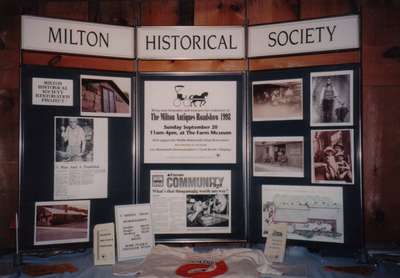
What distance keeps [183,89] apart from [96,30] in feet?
2.72

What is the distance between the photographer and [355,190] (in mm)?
2729

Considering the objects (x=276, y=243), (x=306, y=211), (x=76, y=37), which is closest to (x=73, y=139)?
(x=76, y=37)

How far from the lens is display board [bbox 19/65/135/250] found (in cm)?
276

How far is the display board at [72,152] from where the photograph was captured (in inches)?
109

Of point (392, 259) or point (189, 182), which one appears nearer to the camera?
→ point (392, 259)

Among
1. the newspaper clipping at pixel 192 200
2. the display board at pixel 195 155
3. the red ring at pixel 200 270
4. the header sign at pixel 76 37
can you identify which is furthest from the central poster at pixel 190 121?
the red ring at pixel 200 270

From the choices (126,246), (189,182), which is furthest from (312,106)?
(126,246)

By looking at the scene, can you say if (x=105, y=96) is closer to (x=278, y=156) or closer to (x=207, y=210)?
(x=207, y=210)

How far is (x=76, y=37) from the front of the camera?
2836mm

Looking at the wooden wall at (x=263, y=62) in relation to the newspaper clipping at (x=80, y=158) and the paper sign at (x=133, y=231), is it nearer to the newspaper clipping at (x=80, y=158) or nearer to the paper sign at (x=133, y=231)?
the newspaper clipping at (x=80, y=158)

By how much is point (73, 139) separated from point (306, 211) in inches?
74.9

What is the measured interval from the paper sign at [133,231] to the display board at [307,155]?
0.84 m

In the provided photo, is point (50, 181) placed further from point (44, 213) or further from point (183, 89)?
point (183, 89)

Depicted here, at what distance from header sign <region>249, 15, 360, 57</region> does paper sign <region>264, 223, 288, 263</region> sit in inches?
53.5
